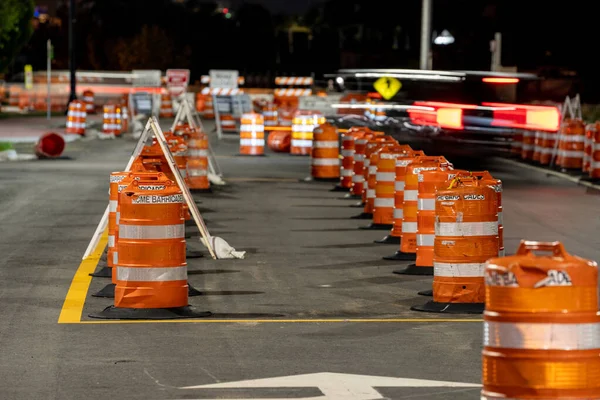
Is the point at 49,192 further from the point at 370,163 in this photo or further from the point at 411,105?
the point at 411,105

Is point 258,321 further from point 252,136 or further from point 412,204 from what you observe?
point 252,136

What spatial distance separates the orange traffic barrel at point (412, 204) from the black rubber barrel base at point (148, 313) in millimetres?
3403

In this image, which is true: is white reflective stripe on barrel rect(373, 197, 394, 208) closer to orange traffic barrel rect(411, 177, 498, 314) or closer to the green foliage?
orange traffic barrel rect(411, 177, 498, 314)

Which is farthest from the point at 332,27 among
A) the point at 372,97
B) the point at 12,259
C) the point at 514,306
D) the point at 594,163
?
the point at 514,306

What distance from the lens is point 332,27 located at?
12950cm

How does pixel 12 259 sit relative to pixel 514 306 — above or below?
below

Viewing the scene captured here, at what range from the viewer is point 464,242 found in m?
11.6

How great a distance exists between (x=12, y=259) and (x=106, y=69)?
299ft

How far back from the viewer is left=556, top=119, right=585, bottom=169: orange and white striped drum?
29469 mm

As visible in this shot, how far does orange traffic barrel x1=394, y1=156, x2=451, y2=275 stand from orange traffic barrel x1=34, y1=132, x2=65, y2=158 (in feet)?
62.6

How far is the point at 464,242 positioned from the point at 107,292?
10.4ft

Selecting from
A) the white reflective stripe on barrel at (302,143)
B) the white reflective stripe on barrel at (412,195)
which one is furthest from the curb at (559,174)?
the white reflective stripe on barrel at (412,195)

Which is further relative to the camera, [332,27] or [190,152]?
[332,27]

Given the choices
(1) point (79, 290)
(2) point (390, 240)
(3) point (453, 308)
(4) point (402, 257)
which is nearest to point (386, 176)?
(2) point (390, 240)
